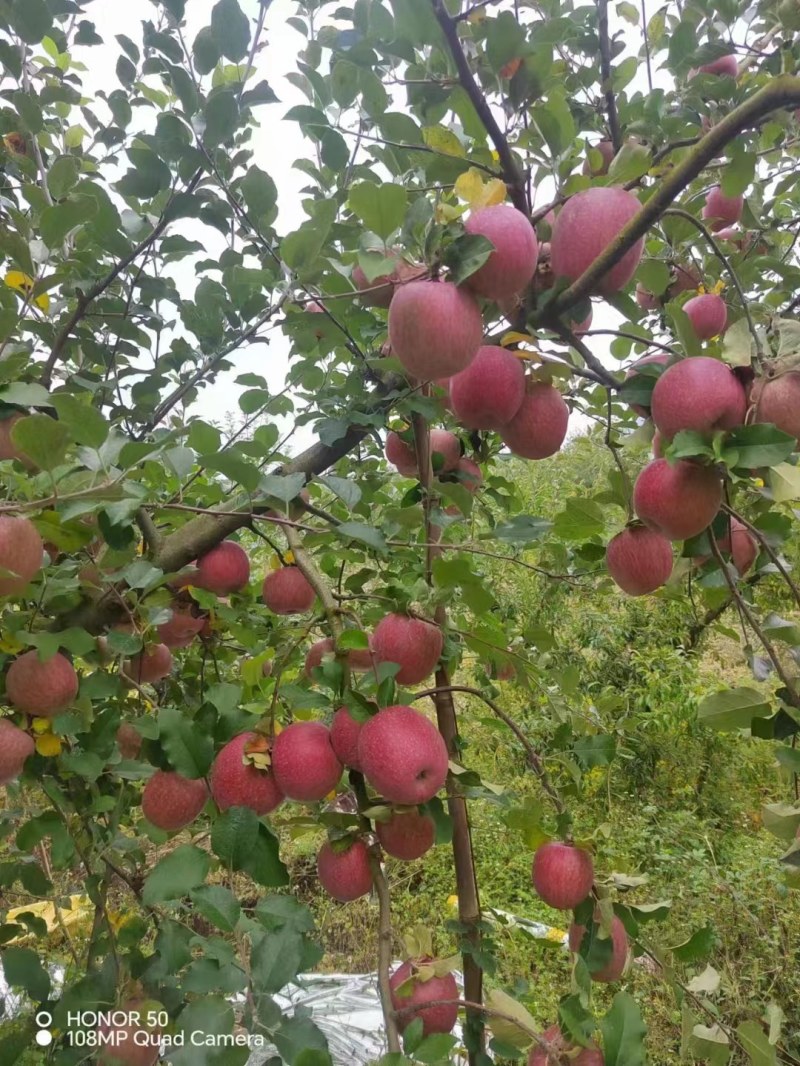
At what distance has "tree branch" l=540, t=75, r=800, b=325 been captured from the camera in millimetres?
451

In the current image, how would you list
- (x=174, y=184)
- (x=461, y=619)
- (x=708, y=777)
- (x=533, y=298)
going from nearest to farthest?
(x=533, y=298), (x=174, y=184), (x=461, y=619), (x=708, y=777)

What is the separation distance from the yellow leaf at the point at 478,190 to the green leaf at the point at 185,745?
19.7 inches

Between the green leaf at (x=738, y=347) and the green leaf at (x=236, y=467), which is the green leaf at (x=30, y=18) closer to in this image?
the green leaf at (x=236, y=467)

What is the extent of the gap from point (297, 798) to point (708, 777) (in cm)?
238

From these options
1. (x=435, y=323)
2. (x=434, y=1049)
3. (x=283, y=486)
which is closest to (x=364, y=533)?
(x=283, y=486)

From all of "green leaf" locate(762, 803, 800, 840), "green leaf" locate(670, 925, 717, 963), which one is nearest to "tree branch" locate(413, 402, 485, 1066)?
"green leaf" locate(670, 925, 717, 963)

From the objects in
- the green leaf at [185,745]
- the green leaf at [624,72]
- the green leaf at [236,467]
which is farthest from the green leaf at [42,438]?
the green leaf at [624,72]

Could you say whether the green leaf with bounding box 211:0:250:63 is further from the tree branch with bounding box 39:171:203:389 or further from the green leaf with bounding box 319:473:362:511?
the green leaf with bounding box 319:473:362:511

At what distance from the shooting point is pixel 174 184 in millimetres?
860

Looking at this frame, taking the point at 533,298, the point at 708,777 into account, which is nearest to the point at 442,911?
the point at 708,777

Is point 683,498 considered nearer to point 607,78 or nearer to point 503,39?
point 503,39

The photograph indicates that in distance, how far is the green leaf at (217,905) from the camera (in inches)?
18.9

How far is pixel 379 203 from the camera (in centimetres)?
54

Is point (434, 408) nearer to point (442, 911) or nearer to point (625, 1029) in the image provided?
point (625, 1029)
